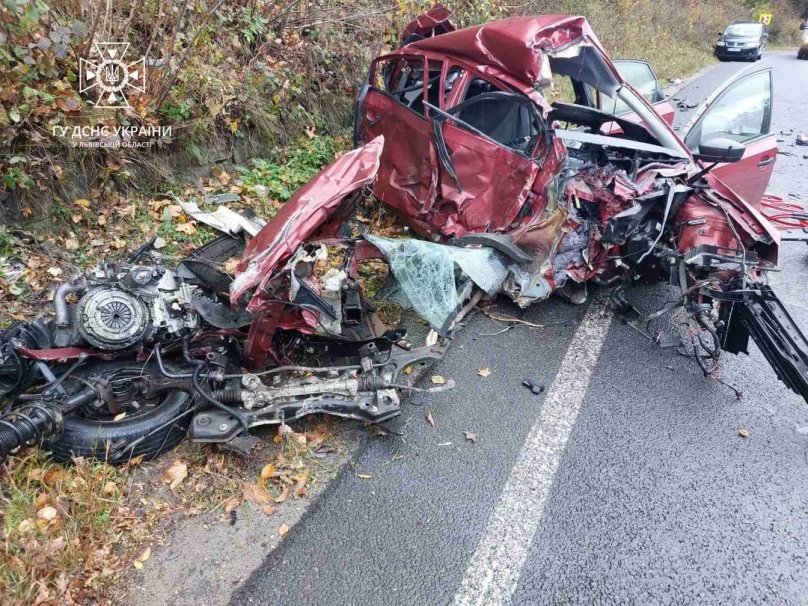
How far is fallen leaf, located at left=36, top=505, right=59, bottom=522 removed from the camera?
7.20 feet

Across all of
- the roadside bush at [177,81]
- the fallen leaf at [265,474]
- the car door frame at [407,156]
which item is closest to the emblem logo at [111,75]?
the roadside bush at [177,81]

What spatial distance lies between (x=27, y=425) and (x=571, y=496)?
252cm

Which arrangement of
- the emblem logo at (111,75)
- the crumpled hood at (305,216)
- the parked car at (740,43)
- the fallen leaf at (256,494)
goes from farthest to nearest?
the parked car at (740,43)
the emblem logo at (111,75)
the fallen leaf at (256,494)
the crumpled hood at (305,216)

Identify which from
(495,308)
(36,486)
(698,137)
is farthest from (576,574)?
(698,137)

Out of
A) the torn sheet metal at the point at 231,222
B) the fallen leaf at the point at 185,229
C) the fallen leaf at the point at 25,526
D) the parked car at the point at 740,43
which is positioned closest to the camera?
the fallen leaf at the point at 25,526

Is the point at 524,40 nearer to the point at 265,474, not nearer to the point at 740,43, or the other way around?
the point at 265,474

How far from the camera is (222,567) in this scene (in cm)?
212

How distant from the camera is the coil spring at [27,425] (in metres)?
2.15

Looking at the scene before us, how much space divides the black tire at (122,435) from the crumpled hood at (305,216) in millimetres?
744

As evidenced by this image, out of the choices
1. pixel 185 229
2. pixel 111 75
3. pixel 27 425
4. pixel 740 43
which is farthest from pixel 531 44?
pixel 740 43

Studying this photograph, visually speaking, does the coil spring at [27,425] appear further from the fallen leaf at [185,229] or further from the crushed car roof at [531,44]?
the crushed car roof at [531,44]

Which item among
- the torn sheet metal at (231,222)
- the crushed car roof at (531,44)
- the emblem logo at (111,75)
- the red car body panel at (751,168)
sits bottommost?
the torn sheet metal at (231,222)

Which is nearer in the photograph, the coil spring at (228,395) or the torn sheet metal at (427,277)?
the coil spring at (228,395)

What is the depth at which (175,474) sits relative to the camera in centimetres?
252
